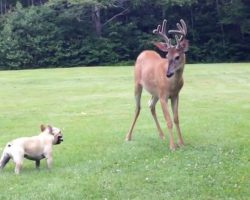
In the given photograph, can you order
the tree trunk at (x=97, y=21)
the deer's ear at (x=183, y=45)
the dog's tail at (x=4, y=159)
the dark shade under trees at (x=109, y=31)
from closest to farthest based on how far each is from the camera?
the dog's tail at (x=4, y=159) < the deer's ear at (x=183, y=45) < the dark shade under trees at (x=109, y=31) < the tree trunk at (x=97, y=21)

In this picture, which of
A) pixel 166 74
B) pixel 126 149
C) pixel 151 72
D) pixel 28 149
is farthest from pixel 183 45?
pixel 28 149

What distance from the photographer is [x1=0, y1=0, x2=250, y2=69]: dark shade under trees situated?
A: 42.1 metres

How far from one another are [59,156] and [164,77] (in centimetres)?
224

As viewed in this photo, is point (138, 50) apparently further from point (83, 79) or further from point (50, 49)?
point (83, 79)

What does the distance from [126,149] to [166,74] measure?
1.40 meters

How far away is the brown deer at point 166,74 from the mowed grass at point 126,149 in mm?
593

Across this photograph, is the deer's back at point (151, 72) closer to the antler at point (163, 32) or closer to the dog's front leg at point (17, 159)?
the antler at point (163, 32)

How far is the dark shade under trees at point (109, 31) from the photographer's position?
1656 inches

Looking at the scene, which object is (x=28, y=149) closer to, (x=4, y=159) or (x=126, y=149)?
(x=4, y=159)

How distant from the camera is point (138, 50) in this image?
43844mm

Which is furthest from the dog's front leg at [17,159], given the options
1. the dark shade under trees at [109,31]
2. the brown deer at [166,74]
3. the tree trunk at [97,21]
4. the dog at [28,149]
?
the tree trunk at [97,21]

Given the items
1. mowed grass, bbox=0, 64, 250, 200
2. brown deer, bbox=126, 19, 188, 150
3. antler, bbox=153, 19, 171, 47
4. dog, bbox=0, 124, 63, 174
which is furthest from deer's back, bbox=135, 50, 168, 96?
dog, bbox=0, 124, 63, 174

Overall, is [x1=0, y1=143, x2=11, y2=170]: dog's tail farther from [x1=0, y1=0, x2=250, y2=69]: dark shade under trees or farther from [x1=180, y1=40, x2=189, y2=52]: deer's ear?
[x1=0, y1=0, x2=250, y2=69]: dark shade under trees

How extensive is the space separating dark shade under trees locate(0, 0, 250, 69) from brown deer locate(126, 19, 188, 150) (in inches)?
1185
